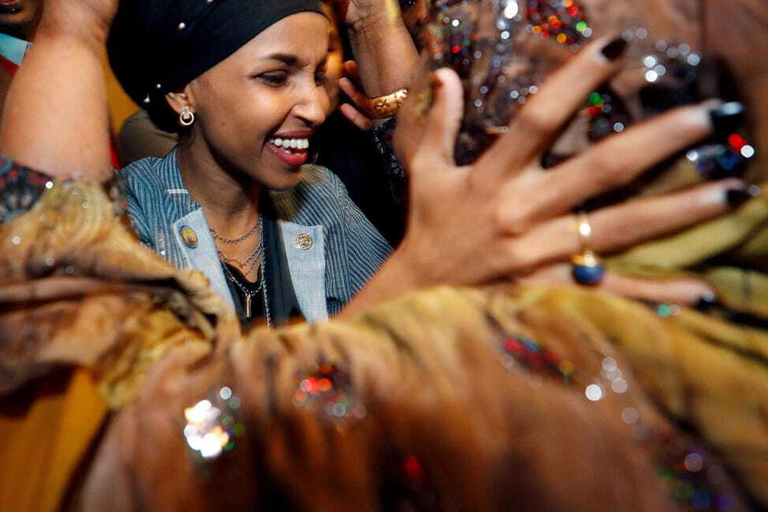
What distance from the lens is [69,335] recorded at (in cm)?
53

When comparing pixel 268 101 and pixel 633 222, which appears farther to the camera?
pixel 268 101

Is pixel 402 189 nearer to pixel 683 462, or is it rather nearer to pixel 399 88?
pixel 399 88

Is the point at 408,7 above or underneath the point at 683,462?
above

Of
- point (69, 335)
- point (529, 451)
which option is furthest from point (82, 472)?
point (529, 451)

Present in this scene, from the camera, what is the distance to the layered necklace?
1.28 metres

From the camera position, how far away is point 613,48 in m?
0.50

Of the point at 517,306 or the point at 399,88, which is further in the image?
the point at 399,88

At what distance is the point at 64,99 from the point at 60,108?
0.01m

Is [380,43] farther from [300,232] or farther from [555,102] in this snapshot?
[555,102]

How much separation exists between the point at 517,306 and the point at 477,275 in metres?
0.08

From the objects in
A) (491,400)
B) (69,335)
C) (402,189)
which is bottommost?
(402,189)

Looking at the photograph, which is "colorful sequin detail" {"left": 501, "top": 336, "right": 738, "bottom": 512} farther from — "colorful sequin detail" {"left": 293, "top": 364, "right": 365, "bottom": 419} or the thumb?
the thumb

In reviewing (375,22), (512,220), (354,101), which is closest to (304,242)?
(354,101)

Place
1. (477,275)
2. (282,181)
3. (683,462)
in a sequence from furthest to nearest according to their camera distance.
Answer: (282,181)
(477,275)
(683,462)
